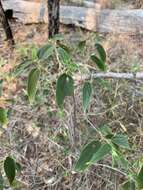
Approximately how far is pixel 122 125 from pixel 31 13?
61.3 inches

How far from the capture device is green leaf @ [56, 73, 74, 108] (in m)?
1.07

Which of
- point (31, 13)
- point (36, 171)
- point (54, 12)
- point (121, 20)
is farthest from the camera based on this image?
point (31, 13)

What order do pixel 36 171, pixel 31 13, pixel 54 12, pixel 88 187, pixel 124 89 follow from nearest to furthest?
pixel 88 187
pixel 36 171
pixel 124 89
pixel 54 12
pixel 31 13

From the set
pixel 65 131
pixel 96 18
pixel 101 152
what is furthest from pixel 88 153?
pixel 96 18

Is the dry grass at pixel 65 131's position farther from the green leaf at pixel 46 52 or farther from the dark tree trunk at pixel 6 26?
the green leaf at pixel 46 52

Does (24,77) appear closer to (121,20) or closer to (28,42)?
(28,42)

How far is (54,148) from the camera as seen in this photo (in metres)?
2.24

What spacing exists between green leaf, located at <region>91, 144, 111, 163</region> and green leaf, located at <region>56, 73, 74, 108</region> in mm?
213

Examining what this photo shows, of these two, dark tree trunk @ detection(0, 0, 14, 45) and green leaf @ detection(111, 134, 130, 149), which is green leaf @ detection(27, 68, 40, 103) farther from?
dark tree trunk @ detection(0, 0, 14, 45)

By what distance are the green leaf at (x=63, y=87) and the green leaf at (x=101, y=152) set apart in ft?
0.70

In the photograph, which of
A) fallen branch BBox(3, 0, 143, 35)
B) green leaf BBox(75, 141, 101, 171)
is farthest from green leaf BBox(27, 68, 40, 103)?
fallen branch BBox(3, 0, 143, 35)

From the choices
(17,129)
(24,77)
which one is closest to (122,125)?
(17,129)

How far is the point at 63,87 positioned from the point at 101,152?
25 centimetres

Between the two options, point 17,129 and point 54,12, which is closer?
point 17,129
